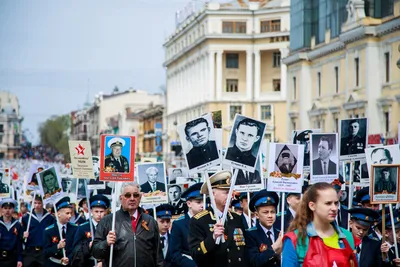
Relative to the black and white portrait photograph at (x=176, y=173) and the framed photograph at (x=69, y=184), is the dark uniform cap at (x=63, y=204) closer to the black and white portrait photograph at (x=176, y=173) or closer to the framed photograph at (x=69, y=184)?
the framed photograph at (x=69, y=184)

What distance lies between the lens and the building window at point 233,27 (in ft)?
303

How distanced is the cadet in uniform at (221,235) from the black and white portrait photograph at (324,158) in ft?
12.6

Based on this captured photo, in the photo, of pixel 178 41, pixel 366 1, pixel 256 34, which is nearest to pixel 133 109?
pixel 178 41

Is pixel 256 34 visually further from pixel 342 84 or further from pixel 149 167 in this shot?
pixel 149 167

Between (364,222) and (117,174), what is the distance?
2.71 metres

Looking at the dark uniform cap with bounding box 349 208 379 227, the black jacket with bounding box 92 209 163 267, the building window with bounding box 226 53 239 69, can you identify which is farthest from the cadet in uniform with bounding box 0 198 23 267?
the building window with bounding box 226 53 239 69

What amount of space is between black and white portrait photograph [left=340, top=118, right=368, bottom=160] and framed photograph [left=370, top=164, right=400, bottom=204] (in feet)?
10.5

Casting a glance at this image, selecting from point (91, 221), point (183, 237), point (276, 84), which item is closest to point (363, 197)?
point (183, 237)

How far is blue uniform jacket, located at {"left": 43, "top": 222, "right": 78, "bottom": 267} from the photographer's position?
13414mm

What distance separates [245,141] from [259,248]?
1.10m

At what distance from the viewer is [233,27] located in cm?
9300

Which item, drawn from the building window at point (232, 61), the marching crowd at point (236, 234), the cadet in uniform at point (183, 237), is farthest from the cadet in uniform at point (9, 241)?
the building window at point (232, 61)

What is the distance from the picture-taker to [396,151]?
12.7 m

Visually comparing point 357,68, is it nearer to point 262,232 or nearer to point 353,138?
point 353,138
